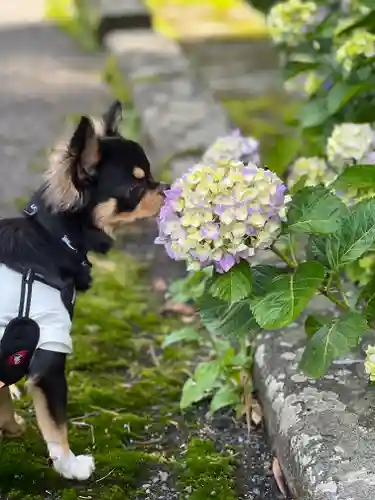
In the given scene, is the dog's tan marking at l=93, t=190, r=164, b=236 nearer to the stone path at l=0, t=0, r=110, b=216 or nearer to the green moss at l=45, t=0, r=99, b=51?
the stone path at l=0, t=0, r=110, b=216

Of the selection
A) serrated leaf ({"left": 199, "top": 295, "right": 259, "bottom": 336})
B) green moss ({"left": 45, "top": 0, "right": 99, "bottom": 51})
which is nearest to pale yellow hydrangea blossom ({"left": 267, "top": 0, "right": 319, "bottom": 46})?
serrated leaf ({"left": 199, "top": 295, "right": 259, "bottom": 336})

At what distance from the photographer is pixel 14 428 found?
Answer: 288 centimetres

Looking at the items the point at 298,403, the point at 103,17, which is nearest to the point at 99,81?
the point at 103,17

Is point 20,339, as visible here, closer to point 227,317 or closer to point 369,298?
point 227,317

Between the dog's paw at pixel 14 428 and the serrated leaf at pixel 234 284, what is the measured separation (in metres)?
1.00

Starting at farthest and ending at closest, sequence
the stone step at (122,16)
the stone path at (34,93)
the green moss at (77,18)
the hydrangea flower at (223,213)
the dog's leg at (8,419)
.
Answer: the green moss at (77,18) < the stone step at (122,16) < the stone path at (34,93) < the dog's leg at (8,419) < the hydrangea flower at (223,213)

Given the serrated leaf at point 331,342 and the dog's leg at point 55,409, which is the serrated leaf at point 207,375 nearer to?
the dog's leg at point 55,409

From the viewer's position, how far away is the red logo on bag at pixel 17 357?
248cm

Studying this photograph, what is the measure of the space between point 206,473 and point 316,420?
431 millimetres

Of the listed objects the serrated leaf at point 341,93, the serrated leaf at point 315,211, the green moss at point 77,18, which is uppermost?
the serrated leaf at point 315,211

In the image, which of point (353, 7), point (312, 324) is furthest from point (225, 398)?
point (353, 7)

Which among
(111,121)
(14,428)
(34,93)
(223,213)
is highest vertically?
(223,213)

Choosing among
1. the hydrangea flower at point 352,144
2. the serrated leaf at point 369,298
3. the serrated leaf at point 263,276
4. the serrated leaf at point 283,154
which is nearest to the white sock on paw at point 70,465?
the serrated leaf at point 263,276

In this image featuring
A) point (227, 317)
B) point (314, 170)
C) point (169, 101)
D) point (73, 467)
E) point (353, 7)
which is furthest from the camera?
point (169, 101)
